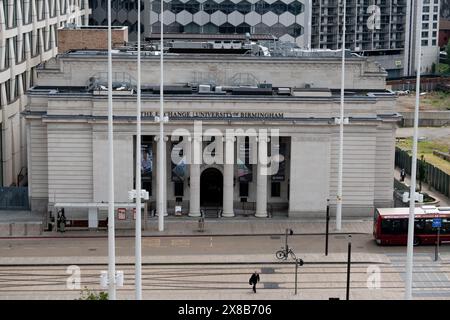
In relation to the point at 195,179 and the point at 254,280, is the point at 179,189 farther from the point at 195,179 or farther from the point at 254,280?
the point at 254,280

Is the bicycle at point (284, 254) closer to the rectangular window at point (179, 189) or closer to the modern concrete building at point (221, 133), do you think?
the modern concrete building at point (221, 133)

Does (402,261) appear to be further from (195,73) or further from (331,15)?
(331,15)

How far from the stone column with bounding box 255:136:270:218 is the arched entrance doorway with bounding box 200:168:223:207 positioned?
4247mm

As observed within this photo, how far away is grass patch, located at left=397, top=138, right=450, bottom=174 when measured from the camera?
10396cm

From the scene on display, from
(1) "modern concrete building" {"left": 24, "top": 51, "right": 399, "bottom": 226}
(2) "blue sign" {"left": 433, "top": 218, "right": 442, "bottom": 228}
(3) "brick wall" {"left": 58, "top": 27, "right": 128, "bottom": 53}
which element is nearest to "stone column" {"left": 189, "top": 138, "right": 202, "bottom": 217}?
(1) "modern concrete building" {"left": 24, "top": 51, "right": 399, "bottom": 226}

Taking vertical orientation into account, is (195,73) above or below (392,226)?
above

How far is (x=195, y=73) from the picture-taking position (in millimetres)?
79438

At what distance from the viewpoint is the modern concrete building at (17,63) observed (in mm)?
89000

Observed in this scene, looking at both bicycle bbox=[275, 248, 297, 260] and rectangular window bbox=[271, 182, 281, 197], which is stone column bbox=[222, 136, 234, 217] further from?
bicycle bbox=[275, 248, 297, 260]

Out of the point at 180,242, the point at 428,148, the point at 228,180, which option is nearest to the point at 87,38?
the point at 228,180

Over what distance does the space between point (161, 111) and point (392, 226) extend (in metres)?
19.6

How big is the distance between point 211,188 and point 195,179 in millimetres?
4181
